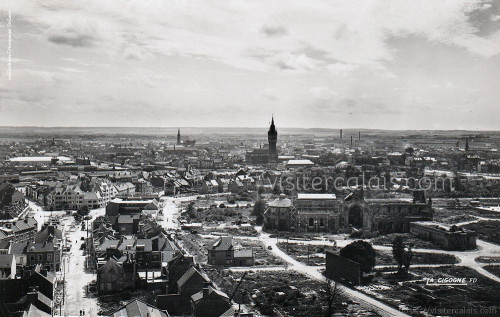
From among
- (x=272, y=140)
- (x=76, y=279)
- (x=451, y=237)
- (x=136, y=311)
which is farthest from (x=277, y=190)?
(x=136, y=311)

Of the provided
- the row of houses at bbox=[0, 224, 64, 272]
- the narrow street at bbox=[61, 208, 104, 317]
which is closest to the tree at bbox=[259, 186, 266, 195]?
the narrow street at bbox=[61, 208, 104, 317]

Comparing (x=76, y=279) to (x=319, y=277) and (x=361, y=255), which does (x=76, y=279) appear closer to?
(x=319, y=277)

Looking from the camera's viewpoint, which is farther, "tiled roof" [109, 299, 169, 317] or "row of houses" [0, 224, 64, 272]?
"row of houses" [0, 224, 64, 272]

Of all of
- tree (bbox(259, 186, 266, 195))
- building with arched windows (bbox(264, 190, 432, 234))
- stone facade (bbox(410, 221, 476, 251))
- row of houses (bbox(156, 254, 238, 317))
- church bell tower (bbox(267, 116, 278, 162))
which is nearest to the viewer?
row of houses (bbox(156, 254, 238, 317))

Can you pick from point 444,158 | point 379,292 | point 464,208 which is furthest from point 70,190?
point 444,158

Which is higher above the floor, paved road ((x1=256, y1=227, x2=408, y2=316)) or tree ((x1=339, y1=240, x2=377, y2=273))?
tree ((x1=339, y1=240, x2=377, y2=273))

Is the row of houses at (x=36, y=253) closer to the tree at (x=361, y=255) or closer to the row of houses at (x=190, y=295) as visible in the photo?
the row of houses at (x=190, y=295)

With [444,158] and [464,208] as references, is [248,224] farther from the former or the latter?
[444,158]

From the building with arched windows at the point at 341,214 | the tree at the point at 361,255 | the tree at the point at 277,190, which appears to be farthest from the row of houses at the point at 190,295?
the tree at the point at 277,190

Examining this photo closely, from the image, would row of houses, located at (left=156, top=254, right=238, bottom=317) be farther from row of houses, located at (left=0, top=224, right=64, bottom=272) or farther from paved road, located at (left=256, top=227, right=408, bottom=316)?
row of houses, located at (left=0, top=224, right=64, bottom=272)
